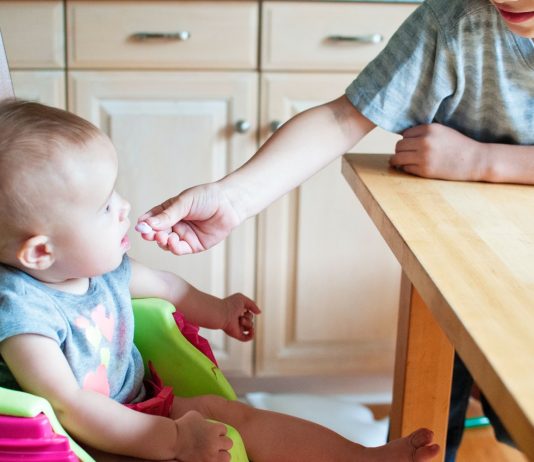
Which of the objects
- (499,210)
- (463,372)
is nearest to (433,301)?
(499,210)

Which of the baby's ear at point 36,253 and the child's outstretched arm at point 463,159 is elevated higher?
the child's outstretched arm at point 463,159

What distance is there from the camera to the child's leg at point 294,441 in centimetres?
94

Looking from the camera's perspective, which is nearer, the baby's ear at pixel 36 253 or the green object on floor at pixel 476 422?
the baby's ear at pixel 36 253

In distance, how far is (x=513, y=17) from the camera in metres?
0.90

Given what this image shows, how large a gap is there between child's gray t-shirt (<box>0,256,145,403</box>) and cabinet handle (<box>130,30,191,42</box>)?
851mm

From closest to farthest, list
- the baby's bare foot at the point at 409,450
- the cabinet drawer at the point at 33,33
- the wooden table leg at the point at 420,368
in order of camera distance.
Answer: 1. the baby's bare foot at the point at 409,450
2. the wooden table leg at the point at 420,368
3. the cabinet drawer at the point at 33,33

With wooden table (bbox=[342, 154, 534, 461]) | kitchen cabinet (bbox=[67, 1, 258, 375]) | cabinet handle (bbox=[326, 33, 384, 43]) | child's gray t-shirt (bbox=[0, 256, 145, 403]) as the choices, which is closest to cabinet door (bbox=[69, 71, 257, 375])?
kitchen cabinet (bbox=[67, 1, 258, 375])

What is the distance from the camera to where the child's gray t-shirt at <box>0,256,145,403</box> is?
32.7 inches

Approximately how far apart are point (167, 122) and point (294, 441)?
102 cm

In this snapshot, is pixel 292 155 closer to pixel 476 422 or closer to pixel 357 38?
pixel 357 38

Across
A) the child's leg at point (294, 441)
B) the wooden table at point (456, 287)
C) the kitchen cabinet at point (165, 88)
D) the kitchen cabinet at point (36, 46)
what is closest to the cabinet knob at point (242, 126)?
the kitchen cabinet at point (165, 88)

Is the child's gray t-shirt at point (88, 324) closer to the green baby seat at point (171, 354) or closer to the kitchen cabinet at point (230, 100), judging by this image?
the green baby seat at point (171, 354)

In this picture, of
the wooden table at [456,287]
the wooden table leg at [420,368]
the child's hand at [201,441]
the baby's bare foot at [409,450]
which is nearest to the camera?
the wooden table at [456,287]

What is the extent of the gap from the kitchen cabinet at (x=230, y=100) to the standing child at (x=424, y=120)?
75 centimetres
